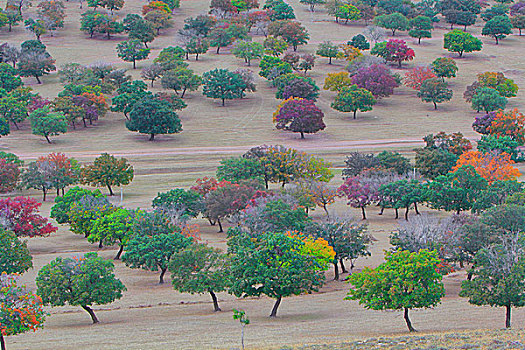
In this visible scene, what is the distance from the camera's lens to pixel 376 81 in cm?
16050

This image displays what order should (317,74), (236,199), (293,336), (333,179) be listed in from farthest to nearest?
(317,74)
(333,179)
(236,199)
(293,336)

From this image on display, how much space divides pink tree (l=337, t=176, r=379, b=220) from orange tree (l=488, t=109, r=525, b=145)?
4131cm

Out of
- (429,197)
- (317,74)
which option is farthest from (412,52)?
(429,197)

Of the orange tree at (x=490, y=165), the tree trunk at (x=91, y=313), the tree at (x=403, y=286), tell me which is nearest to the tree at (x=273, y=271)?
the tree at (x=403, y=286)

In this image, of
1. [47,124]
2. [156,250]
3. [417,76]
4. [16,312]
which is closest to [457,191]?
[156,250]

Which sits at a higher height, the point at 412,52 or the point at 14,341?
the point at 412,52

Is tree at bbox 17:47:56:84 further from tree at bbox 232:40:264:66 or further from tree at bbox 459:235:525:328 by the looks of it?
tree at bbox 459:235:525:328

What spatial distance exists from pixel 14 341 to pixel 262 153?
6142 cm

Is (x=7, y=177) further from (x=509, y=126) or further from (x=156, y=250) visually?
(x=509, y=126)

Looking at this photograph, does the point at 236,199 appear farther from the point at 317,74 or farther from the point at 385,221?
the point at 317,74

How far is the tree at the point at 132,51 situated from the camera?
17775 cm

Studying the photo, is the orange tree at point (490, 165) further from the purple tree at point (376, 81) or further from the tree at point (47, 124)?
the tree at point (47, 124)

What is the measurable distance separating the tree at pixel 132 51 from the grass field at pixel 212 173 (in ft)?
5.20

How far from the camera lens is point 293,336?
55125 mm
